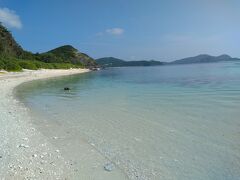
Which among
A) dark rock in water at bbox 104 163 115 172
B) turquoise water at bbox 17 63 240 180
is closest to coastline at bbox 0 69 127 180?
dark rock in water at bbox 104 163 115 172

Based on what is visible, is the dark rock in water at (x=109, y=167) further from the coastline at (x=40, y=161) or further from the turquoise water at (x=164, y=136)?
the turquoise water at (x=164, y=136)

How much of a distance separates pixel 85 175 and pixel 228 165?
12.7 ft

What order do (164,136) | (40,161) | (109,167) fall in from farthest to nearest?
(164,136)
(40,161)
(109,167)

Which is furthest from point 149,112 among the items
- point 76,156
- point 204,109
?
point 76,156

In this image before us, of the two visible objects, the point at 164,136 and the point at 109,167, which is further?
the point at 164,136

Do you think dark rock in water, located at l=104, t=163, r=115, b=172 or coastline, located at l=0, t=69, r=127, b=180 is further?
dark rock in water, located at l=104, t=163, r=115, b=172

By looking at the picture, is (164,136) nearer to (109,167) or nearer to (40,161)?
(109,167)

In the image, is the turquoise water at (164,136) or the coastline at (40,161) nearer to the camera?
the coastline at (40,161)

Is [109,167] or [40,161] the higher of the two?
[40,161]

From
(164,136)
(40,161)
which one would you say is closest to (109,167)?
(40,161)

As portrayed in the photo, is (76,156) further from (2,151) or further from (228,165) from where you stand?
(228,165)

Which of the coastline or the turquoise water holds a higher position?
the coastline

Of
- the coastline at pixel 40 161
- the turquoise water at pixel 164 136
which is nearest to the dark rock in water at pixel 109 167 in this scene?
the coastline at pixel 40 161

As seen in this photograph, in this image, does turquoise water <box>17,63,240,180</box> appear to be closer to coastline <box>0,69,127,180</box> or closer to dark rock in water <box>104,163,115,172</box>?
dark rock in water <box>104,163,115,172</box>
